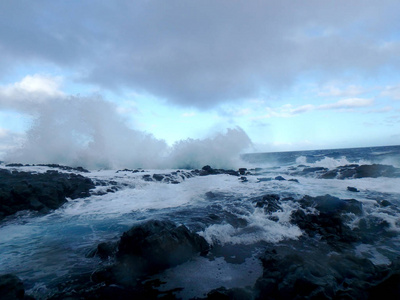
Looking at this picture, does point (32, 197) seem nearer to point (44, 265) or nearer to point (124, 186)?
point (124, 186)

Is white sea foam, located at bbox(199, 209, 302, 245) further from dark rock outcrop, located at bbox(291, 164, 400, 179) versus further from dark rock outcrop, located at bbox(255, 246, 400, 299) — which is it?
dark rock outcrop, located at bbox(291, 164, 400, 179)

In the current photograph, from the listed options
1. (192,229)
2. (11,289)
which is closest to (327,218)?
(192,229)

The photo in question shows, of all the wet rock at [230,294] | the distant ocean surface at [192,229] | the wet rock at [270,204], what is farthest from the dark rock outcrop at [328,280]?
the wet rock at [270,204]

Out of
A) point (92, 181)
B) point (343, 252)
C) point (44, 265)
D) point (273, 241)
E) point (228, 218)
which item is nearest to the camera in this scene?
point (44, 265)

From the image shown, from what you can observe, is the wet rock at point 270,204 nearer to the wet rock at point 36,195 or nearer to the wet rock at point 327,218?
the wet rock at point 327,218

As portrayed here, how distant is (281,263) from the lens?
441 centimetres

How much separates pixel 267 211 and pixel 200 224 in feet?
9.37

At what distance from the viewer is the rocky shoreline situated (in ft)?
12.4

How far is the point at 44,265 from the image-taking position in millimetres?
5238

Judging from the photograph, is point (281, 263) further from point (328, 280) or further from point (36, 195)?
point (36, 195)

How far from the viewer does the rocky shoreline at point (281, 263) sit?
379 centimetres

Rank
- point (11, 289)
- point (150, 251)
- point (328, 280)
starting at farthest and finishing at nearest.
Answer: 1. point (150, 251)
2. point (328, 280)
3. point (11, 289)

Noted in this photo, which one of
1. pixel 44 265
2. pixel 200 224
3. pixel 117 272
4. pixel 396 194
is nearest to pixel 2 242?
pixel 44 265

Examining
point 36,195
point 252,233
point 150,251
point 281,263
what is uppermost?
point 36,195
